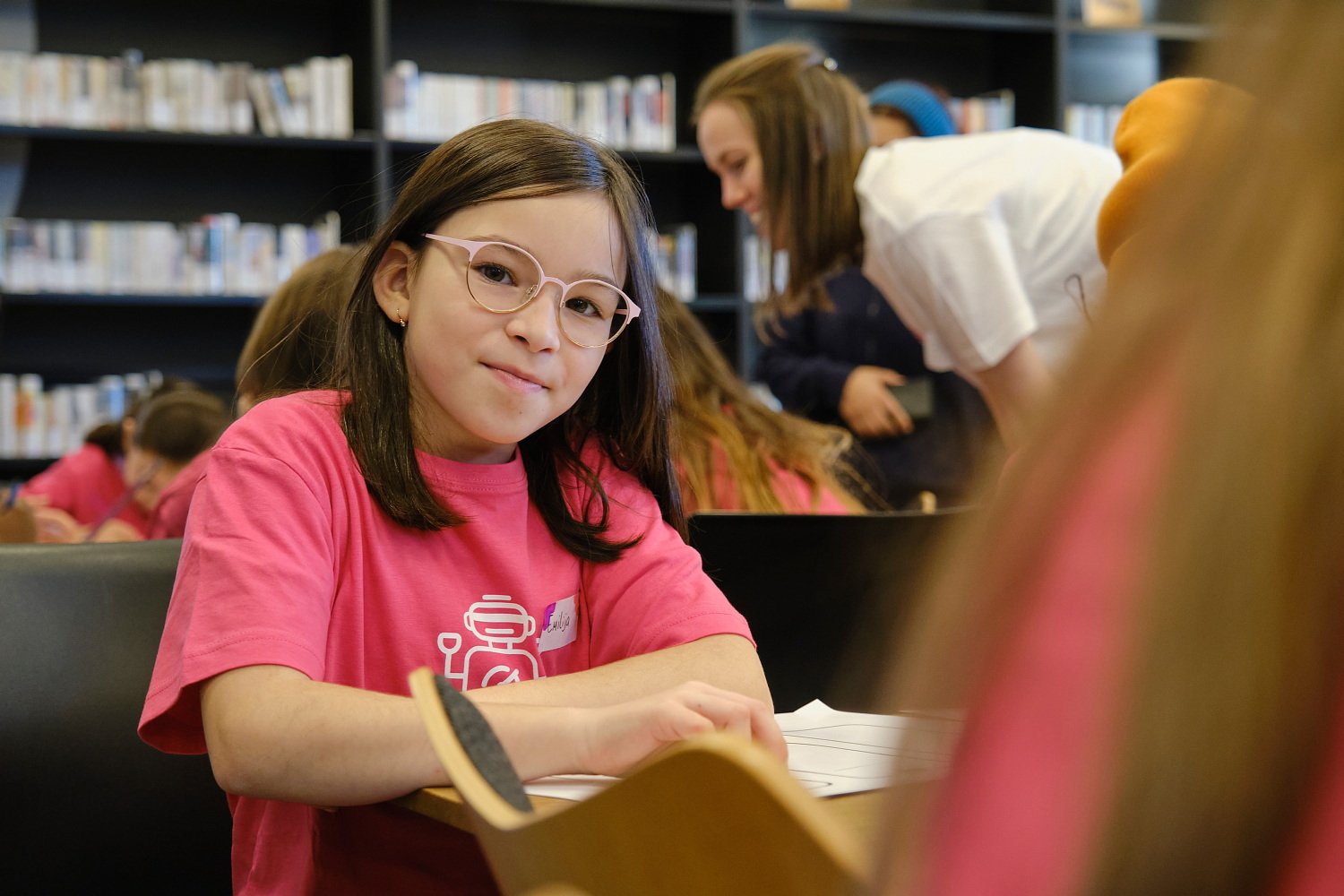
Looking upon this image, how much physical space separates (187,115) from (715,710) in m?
4.35

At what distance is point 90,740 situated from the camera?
1.43 metres

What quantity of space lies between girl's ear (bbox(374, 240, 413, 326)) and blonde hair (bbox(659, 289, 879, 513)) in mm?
743

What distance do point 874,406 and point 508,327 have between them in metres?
1.62

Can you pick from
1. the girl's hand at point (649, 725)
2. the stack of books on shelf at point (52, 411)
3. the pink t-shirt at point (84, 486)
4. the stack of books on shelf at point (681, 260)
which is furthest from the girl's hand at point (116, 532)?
the stack of books on shelf at point (681, 260)

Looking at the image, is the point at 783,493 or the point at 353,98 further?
the point at 353,98

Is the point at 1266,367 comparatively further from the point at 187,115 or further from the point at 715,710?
the point at 187,115

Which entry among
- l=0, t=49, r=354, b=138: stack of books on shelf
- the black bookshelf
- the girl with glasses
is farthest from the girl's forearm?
l=0, t=49, r=354, b=138: stack of books on shelf

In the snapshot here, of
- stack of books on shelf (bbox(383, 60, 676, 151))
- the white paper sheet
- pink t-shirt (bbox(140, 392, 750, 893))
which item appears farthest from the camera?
stack of books on shelf (bbox(383, 60, 676, 151))

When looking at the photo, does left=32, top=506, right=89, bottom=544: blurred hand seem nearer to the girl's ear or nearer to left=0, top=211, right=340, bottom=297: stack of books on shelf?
left=0, top=211, right=340, bottom=297: stack of books on shelf

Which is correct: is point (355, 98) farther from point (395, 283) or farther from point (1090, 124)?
point (395, 283)

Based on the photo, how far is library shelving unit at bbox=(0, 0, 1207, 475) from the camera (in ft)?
15.7

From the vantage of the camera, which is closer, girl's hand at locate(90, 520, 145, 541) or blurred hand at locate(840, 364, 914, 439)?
blurred hand at locate(840, 364, 914, 439)

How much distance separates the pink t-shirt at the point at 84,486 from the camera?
3.65 meters

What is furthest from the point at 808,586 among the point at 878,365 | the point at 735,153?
the point at 878,365
